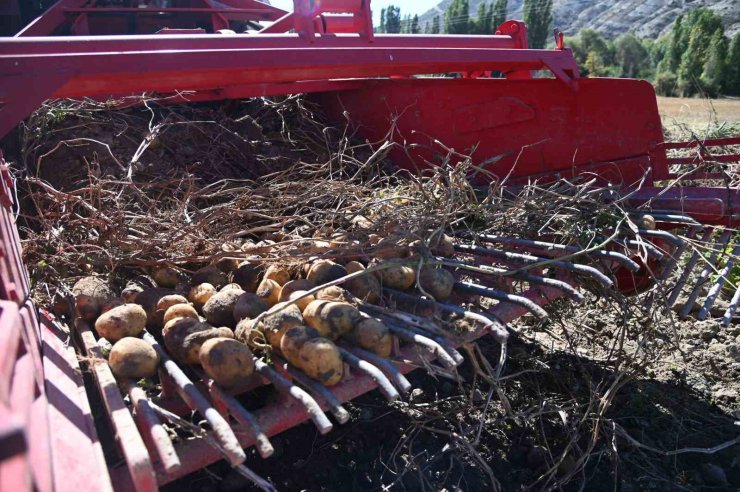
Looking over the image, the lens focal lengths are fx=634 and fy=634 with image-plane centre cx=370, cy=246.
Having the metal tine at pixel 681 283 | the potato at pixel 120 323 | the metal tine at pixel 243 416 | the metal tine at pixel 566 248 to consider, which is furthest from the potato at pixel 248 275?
the metal tine at pixel 681 283

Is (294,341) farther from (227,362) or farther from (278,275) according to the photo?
(278,275)

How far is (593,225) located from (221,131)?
7.41 feet

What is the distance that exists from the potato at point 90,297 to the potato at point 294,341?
0.69 m

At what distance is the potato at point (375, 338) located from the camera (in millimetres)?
1818

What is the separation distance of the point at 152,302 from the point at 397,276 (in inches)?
32.8

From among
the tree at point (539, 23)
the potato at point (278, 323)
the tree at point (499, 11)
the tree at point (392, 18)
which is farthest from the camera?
the tree at point (392, 18)

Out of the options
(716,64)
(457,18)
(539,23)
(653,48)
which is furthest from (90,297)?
(457,18)

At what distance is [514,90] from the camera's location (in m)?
3.47

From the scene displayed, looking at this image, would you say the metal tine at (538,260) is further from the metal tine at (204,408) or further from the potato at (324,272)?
the metal tine at (204,408)

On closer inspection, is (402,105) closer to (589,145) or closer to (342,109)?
(342,109)

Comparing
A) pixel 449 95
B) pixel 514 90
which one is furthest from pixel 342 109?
pixel 514 90

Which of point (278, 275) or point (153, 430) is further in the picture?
point (278, 275)

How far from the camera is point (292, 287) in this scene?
2.11m

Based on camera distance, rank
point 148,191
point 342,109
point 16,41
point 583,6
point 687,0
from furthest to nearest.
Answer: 1. point 583,6
2. point 687,0
3. point 342,109
4. point 148,191
5. point 16,41
